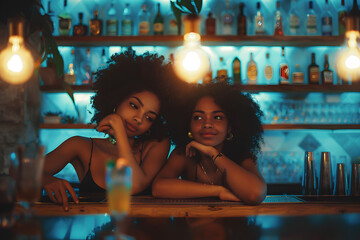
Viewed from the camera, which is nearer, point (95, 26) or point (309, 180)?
point (309, 180)

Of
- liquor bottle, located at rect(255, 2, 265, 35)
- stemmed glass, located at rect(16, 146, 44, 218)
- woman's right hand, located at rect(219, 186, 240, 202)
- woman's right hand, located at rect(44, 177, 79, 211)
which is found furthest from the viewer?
liquor bottle, located at rect(255, 2, 265, 35)

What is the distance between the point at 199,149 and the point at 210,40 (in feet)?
4.84

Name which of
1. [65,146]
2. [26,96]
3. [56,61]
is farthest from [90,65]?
[65,146]

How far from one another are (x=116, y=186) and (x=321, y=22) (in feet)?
9.29

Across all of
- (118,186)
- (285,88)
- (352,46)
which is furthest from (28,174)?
(285,88)

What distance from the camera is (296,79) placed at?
278 centimetres

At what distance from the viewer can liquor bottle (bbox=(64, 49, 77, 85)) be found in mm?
2801

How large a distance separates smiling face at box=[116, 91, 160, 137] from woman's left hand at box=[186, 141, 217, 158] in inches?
8.5

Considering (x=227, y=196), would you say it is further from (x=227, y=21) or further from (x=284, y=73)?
(x=227, y=21)

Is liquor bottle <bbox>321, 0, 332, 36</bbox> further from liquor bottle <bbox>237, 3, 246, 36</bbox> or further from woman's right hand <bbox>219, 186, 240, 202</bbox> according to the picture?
woman's right hand <bbox>219, 186, 240, 202</bbox>

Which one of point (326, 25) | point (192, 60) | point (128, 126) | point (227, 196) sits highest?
point (326, 25)

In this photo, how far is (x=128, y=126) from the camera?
1.52 m

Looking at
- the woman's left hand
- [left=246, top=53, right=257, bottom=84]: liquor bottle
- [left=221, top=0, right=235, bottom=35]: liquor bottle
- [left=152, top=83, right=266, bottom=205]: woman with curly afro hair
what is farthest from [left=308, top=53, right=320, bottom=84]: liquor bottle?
the woman's left hand

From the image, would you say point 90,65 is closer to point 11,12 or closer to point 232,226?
point 11,12
